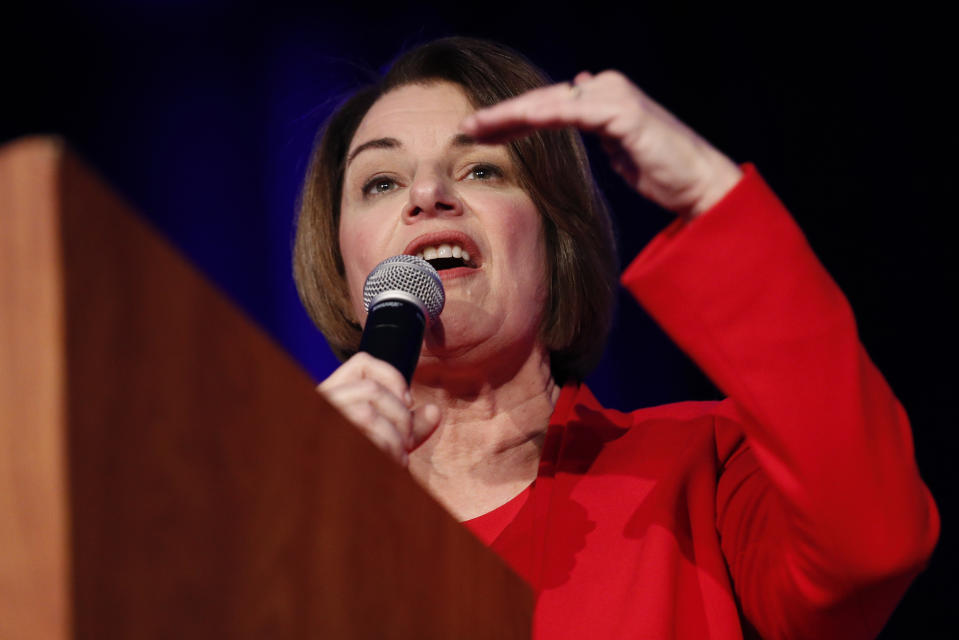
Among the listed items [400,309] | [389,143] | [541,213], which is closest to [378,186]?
[389,143]

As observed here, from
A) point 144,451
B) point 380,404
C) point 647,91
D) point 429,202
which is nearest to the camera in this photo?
point 144,451

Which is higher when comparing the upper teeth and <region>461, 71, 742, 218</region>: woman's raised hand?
the upper teeth

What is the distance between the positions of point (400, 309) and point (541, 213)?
2.23 ft

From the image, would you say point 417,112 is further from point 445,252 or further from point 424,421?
point 424,421

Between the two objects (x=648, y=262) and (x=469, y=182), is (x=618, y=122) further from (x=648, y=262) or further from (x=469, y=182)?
(x=469, y=182)

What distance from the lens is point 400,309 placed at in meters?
1.00

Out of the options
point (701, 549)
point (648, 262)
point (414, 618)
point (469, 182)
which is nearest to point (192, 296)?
point (414, 618)

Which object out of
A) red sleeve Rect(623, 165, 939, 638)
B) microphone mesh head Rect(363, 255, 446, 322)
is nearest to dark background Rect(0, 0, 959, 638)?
microphone mesh head Rect(363, 255, 446, 322)

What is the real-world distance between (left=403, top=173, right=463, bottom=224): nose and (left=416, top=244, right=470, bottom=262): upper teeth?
0.06m

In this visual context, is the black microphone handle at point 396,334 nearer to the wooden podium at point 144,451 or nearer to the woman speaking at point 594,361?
the woman speaking at point 594,361

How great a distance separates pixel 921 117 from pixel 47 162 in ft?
6.70

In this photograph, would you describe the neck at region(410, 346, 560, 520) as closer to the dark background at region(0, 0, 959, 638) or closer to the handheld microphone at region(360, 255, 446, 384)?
the handheld microphone at region(360, 255, 446, 384)

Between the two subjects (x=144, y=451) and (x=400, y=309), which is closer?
(x=144, y=451)

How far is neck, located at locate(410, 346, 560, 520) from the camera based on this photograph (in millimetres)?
1469
